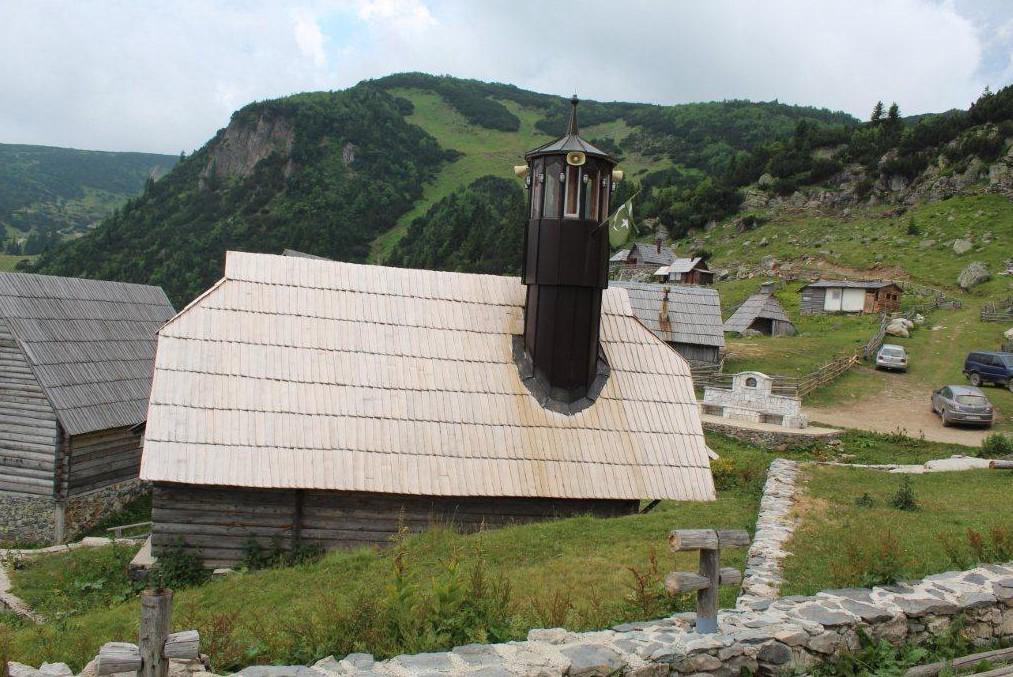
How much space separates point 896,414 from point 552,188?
20.3m

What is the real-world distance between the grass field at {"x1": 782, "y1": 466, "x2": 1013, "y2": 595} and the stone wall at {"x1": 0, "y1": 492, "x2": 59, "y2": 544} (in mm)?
19651

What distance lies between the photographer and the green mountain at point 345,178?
103500mm

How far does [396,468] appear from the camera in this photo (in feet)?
42.3

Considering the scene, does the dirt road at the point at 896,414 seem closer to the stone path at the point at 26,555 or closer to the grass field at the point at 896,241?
the grass field at the point at 896,241

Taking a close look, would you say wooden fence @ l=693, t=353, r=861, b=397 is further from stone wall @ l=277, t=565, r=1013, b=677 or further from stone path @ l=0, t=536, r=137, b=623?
stone path @ l=0, t=536, r=137, b=623

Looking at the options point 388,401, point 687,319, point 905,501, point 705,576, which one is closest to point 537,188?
point 388,401

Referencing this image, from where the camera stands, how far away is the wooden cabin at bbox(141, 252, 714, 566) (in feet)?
40.8

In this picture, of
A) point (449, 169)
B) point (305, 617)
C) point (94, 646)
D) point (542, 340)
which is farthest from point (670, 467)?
point (449, 169)

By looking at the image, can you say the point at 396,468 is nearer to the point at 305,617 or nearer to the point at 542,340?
the point at 542,340

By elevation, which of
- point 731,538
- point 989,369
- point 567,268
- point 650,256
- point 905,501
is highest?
point 650,256

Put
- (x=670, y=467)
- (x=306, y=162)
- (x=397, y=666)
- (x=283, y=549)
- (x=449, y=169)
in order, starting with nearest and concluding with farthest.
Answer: (x=397, y=666), (x=283, y=549), (x=670, y=467), (x=306, y=162), (x=449, y=169)

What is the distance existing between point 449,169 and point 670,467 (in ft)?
490

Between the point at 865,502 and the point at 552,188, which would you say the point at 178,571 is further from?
the point at 865,502

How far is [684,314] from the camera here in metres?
36.7
